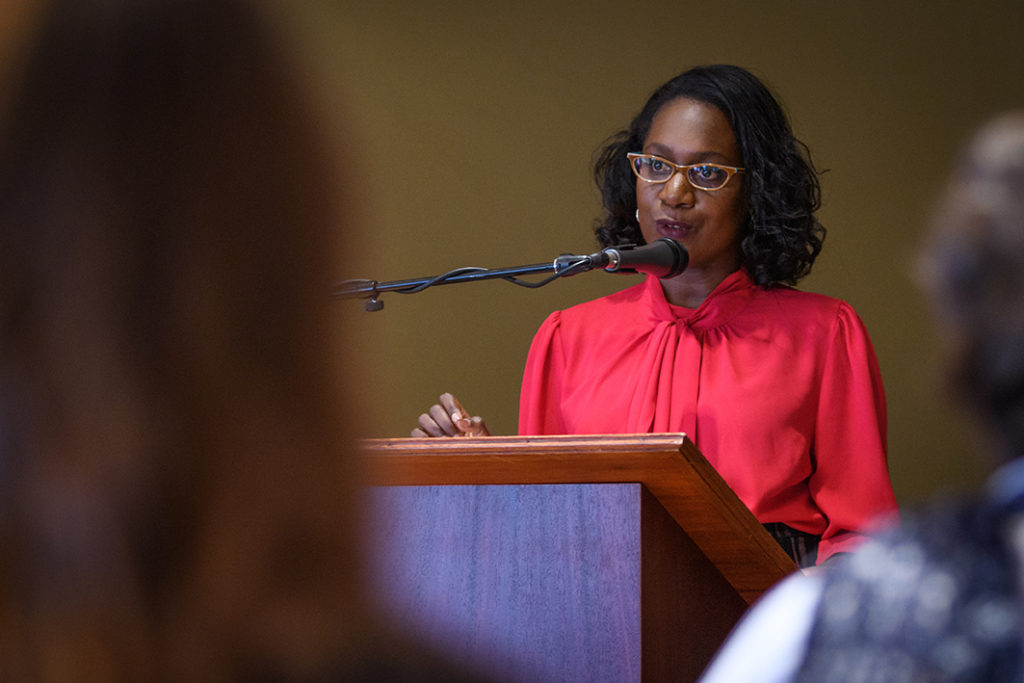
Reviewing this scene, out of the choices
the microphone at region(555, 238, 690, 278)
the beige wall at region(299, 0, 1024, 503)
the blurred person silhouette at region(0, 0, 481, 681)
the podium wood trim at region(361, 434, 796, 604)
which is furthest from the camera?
the beige wall at region(299, 0, 1024, 503)

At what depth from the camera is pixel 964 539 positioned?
2.51ft

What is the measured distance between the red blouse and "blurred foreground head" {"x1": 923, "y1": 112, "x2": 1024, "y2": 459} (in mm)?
1639

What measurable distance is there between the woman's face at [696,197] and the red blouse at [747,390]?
0.08 metres

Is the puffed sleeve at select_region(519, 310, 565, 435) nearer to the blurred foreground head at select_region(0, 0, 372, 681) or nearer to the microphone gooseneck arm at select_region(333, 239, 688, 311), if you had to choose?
the microphone gooseneck arm at select_region(333, 239, 688, 311)

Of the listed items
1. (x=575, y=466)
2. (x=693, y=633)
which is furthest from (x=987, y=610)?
(x=693, y=633)

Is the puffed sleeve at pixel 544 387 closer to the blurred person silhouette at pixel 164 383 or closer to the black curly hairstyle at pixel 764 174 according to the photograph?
the black curly hairstyle at pixel 764 174

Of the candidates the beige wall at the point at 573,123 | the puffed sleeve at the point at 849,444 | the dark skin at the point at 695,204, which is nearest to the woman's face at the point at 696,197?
the dark skin at the point at 695,204

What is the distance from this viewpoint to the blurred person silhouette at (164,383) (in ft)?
1.98

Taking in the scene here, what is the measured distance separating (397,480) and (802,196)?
4.54 ft

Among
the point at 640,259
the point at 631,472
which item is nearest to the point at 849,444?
the point at 640,259

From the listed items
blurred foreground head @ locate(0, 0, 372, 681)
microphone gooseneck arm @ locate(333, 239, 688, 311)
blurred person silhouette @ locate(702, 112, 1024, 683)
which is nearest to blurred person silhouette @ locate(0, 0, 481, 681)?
blurred foreground head @ locate(0, 0, 372, 681)

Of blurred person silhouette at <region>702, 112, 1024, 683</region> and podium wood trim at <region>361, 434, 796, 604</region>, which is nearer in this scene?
blurred person silhouette at <region>702, 112, 1024, 683</region>

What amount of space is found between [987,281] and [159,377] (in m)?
0.48

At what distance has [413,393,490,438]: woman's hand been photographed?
91.4 inches
